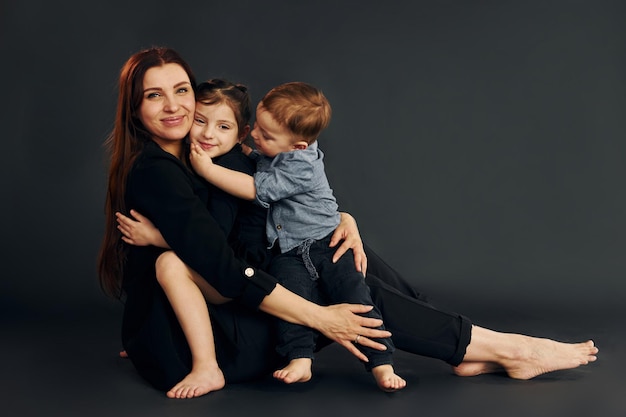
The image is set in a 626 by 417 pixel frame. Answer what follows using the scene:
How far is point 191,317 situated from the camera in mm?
3715

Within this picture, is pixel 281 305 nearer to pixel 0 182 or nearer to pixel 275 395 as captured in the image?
pixel 275 395

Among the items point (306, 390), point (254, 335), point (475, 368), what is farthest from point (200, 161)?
point (475, 368)

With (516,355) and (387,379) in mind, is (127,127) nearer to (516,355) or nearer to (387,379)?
(387,379)

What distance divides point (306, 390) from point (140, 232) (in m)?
0.87

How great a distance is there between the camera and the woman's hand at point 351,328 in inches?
146

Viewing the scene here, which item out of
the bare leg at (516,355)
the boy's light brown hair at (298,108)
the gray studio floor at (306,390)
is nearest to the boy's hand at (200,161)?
the boy's light brown hair at (298,108)

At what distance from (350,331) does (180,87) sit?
1.15 m

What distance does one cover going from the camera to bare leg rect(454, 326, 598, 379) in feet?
12.9

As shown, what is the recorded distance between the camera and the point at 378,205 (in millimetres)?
5699

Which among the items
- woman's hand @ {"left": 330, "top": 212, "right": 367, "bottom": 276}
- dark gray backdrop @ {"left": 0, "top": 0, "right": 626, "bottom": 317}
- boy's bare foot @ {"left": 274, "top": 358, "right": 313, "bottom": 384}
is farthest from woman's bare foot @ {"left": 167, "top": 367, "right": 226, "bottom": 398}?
dark gray backdrop @ {"left": 0, "top": 0, "right": 626, "bottom": 317}

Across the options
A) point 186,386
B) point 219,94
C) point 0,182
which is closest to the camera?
point 186,386

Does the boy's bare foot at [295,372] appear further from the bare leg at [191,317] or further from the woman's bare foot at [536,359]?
the woman's bare foot at [536,359]

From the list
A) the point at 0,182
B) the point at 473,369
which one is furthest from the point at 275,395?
the point at 0,182

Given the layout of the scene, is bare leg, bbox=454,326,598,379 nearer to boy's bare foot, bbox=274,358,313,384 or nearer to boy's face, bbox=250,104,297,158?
boy's bare foot, bbox=274,358,313,384
